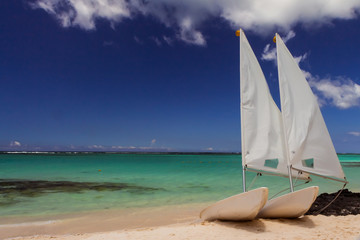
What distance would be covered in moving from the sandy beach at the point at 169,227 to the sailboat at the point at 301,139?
1.64 feet

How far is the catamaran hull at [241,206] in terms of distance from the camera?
6707 mm

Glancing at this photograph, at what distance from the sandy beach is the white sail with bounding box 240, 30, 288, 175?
72.1 inches

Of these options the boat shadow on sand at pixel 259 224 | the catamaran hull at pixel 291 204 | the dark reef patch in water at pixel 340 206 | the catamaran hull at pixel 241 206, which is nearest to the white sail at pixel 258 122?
the catamaran hull at pixel 291 204

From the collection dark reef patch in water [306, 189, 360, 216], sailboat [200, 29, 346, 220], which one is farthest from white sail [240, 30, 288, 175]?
dark reef patch in water [306, 189, 360, 216]

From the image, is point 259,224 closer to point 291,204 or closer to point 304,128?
point 291,204

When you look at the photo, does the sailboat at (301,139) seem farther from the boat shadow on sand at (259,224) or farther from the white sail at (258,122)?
the white sail at (258,122)

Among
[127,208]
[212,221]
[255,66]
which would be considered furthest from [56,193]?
[255,66]

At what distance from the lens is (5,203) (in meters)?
12.5

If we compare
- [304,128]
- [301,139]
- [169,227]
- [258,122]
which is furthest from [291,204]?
[169,227]

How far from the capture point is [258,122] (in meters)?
8.45

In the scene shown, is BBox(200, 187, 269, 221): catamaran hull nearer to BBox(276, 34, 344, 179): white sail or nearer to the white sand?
the white sand

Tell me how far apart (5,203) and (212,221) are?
1078 cm

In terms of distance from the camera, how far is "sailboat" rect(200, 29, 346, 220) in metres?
7.80

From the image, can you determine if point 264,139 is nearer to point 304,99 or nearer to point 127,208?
point 304,99
